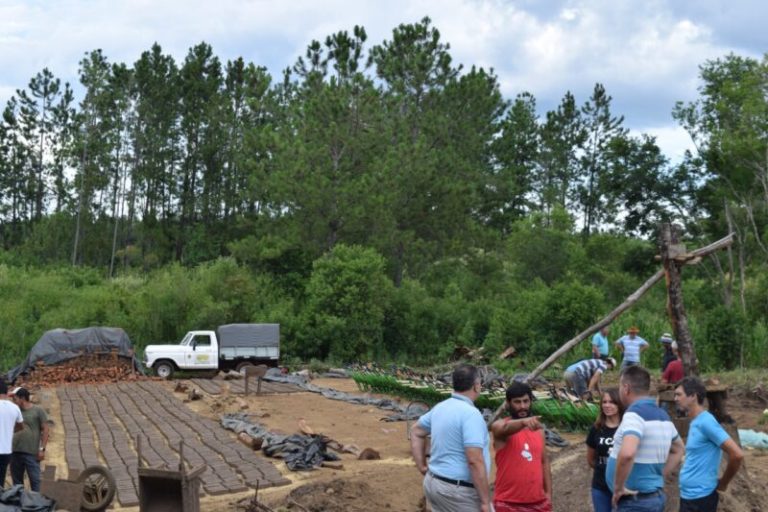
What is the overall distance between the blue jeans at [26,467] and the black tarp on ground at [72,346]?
16517mm

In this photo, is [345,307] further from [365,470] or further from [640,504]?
[640,504]

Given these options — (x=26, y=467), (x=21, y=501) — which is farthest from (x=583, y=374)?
(x=21, y=501)

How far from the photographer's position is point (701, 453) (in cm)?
532

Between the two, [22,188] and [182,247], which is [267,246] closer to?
[182,247]

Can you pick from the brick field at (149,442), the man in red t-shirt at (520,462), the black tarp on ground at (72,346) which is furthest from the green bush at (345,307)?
the man in red t-shirt at (520,462)

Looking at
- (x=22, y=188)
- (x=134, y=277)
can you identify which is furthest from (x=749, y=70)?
(x=22, y=188)

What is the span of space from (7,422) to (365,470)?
16.1ft

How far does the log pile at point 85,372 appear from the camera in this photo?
24.0 meters

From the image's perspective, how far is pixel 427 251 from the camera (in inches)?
1523

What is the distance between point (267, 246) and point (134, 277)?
974cm

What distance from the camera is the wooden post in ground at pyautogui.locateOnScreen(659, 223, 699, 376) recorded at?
873cm

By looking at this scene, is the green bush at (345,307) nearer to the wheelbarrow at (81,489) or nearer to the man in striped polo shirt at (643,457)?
the wheelbarrow at (81,489)

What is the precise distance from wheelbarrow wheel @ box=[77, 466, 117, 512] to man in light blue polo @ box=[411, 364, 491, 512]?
5.05 metres

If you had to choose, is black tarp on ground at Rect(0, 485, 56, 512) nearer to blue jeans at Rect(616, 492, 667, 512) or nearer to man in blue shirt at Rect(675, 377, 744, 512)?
blue jeans at Rect(616, 492, 667, 512)
